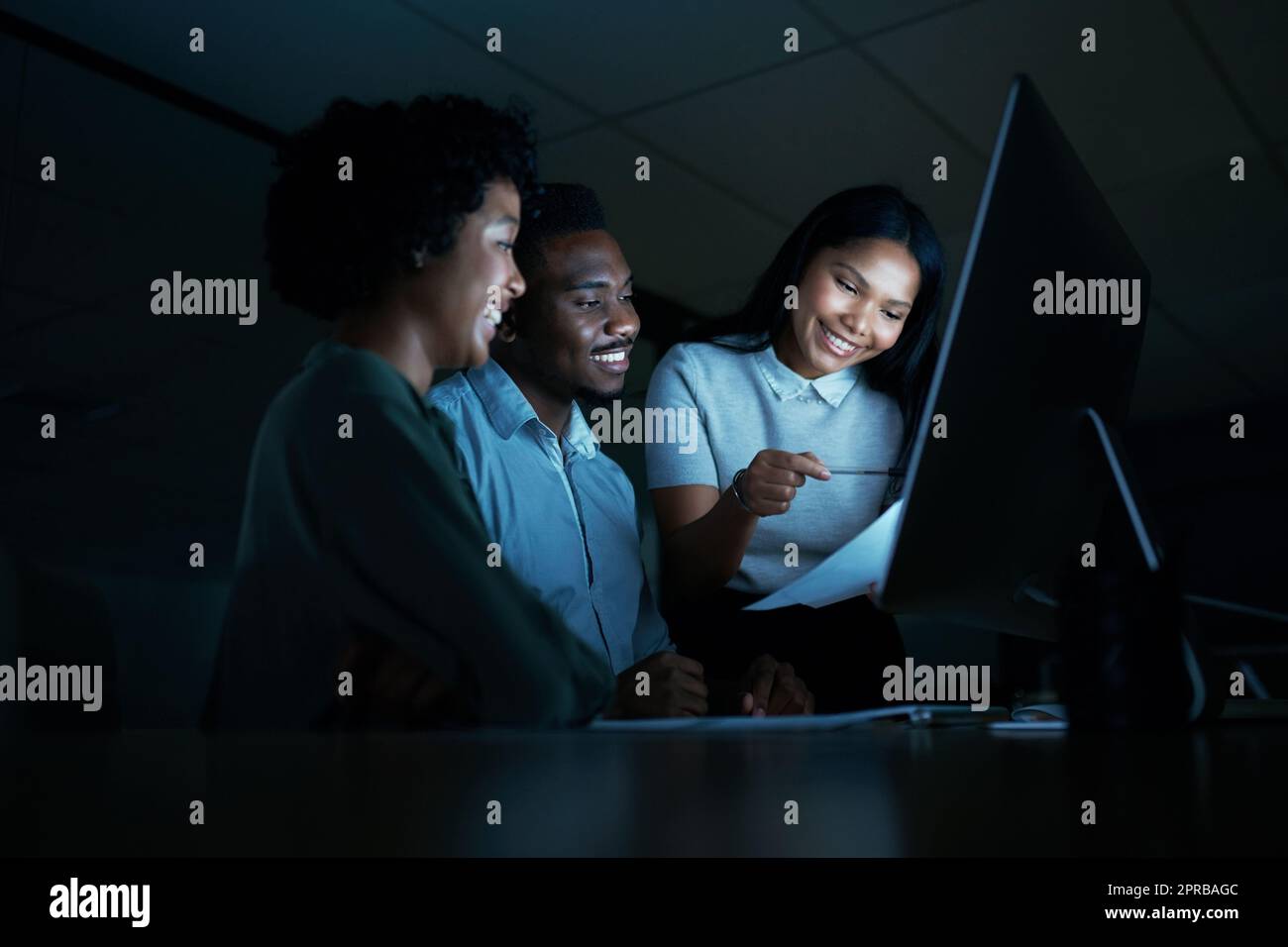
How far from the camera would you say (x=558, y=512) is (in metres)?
1.24

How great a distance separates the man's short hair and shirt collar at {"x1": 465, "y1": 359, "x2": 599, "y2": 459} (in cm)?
15

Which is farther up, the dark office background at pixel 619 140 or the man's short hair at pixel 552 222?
the dark office background at pixel 619 140

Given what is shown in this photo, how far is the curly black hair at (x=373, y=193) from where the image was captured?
3.26 ft

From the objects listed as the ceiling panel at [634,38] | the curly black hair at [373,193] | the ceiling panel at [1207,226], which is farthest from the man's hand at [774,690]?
the ceiling panel at [1207,226]

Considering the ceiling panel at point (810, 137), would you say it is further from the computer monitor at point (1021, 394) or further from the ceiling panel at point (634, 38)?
the computer monitor at point (1021, 394)

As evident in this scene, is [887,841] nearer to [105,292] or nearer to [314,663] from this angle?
[314,663]

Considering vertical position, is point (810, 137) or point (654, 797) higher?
point (810, 137)

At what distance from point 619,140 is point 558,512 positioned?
6.05 ft

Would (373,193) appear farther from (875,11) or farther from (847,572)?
(875,11)

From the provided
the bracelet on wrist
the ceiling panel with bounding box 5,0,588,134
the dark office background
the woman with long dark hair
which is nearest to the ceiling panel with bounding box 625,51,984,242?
the dark office background

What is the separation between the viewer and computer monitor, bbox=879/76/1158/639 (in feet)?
1.94

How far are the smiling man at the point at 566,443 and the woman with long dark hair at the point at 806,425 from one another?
7 cm

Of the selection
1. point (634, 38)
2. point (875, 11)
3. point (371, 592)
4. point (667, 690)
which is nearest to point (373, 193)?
point (371, 592)
